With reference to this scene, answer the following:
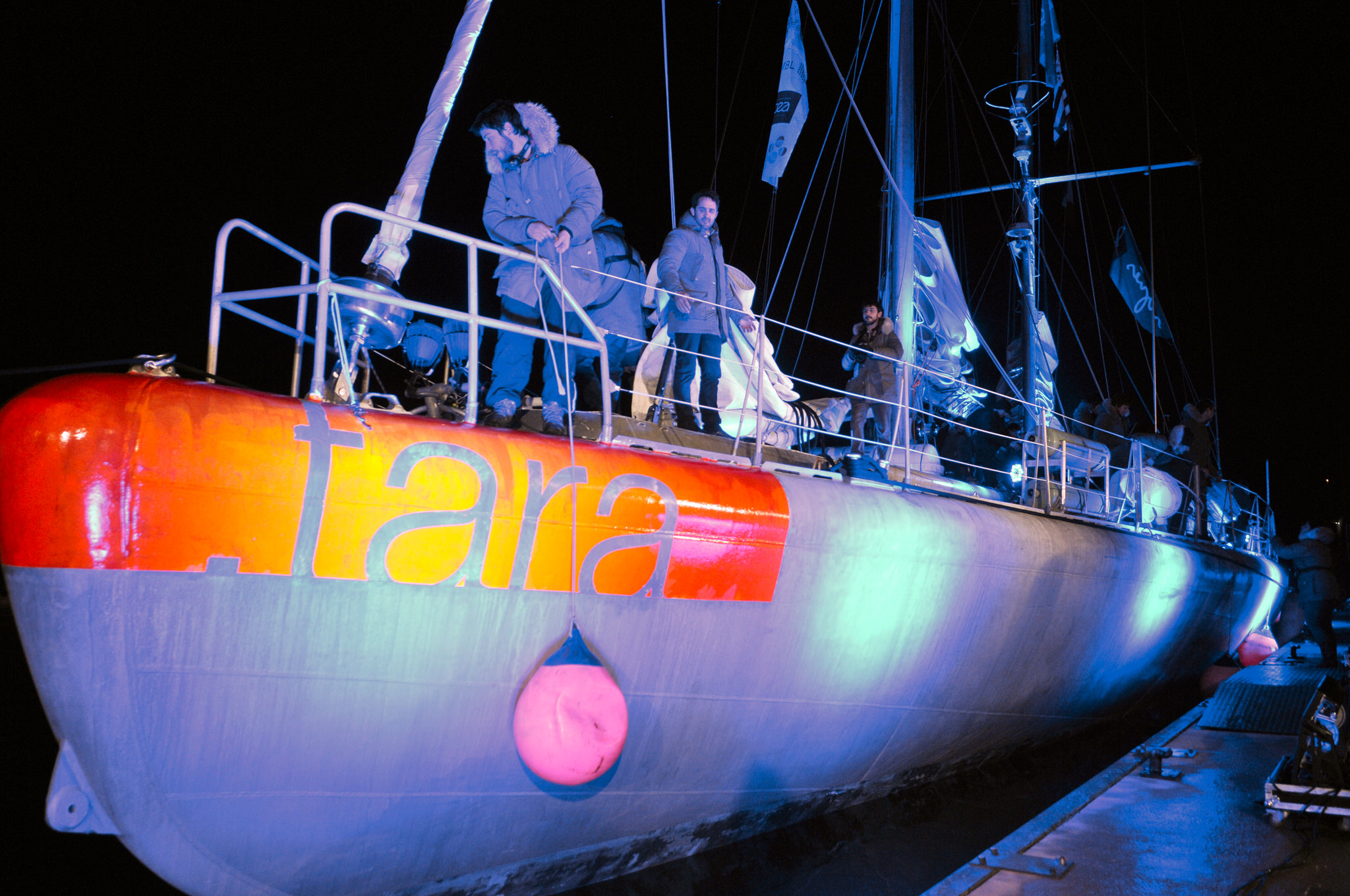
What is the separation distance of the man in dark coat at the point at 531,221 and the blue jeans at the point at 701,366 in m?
0.73

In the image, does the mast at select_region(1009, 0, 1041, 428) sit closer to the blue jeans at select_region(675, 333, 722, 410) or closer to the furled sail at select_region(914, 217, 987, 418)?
the furled sail at select_region(914, 217, 987, 418)

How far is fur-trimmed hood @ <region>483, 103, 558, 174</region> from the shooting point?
433cm

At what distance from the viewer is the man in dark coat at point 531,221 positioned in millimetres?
4117

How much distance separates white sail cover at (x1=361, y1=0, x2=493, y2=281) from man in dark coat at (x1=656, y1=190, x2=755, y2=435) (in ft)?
4.54

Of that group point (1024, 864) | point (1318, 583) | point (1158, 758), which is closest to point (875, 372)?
point (1158, 758)

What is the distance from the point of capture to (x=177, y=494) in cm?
277

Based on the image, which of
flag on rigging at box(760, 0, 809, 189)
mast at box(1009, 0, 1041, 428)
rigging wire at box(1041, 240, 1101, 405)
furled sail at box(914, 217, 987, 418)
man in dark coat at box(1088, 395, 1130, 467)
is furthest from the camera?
rigging wire at box(1041, 240, 1101, 405)

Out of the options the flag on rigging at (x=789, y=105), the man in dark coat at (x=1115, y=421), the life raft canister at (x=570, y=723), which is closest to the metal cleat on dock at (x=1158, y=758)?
the life raft canister at (x=570, y=723)

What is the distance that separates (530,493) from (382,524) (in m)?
0.55

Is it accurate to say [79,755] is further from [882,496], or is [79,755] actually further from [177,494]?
[882,496]

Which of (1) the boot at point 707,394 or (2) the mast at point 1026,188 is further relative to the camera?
(2) the mast at point 1026,188

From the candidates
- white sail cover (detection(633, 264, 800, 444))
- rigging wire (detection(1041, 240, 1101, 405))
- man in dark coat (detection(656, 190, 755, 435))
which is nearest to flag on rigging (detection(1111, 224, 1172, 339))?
rigging wire (detection(1041, 240, 1101, 405))

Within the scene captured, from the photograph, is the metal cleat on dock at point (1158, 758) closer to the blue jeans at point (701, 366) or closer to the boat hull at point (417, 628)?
the boat hull at point (417, 628)

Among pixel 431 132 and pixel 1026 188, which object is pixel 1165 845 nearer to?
pixel 431 132
